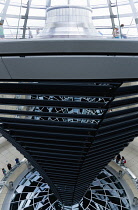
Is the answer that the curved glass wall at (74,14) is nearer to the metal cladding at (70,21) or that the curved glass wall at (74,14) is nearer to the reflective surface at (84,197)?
the metal cladding at (70,21)

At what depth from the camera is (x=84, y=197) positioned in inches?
556

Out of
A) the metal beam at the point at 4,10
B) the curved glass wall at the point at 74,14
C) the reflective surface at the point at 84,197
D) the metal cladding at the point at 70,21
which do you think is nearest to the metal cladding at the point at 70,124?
the metal cladding at the point at 70,21

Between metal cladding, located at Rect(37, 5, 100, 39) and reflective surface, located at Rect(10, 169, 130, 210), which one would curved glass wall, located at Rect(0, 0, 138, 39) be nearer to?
metal cladding, located at Rect(37, 5, 100, 39)

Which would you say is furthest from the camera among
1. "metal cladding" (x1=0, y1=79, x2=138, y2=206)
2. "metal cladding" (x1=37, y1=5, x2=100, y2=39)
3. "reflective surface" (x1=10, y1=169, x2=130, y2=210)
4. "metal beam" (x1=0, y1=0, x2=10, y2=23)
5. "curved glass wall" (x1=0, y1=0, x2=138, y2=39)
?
"reflective surface" (x1=10, y1=169, x2=130, y2=210)

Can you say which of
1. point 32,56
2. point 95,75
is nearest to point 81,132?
point 95,75

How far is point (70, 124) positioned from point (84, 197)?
10.3m

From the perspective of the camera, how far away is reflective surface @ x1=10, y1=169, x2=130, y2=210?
1320 cm

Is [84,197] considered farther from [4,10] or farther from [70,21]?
[4,10]

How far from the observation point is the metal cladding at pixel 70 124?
4574 mm

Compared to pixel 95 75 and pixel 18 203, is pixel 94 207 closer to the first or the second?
pixel 18 203

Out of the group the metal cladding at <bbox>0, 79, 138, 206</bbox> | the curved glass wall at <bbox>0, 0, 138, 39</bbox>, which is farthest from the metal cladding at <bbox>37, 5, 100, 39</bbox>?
the metal cladding at <bbox>0, 79, 138, 206</bbox>

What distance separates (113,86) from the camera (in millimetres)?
4391

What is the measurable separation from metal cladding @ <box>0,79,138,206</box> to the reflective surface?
5130 mm

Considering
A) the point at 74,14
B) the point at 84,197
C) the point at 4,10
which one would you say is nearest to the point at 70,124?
the point at 74,14
